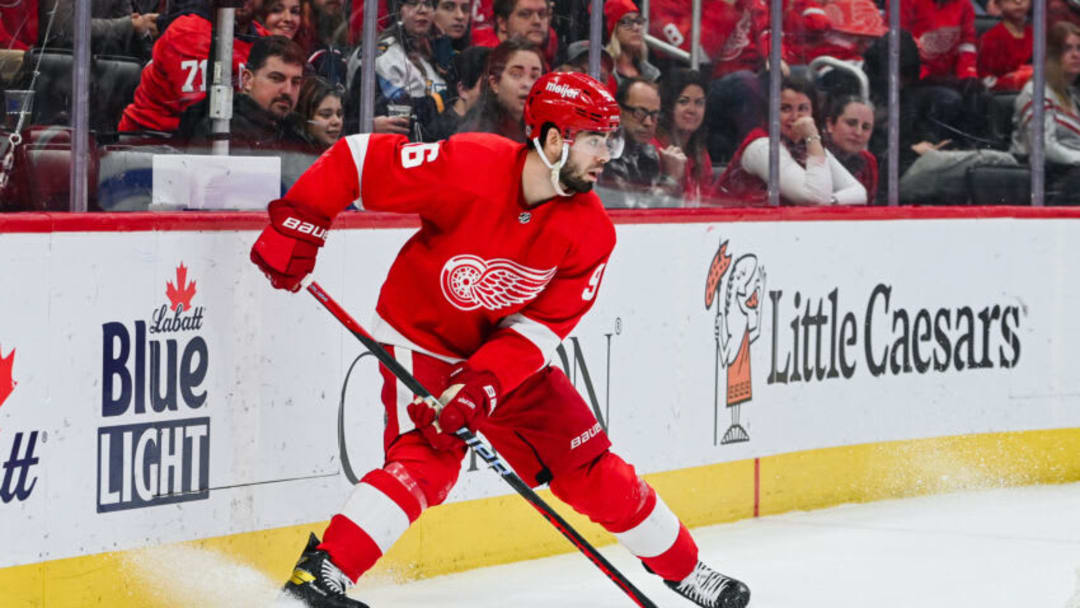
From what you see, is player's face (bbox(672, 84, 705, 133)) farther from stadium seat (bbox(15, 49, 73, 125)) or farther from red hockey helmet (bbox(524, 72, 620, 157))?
stadium seat (bbox(15, 49, 73, 125))

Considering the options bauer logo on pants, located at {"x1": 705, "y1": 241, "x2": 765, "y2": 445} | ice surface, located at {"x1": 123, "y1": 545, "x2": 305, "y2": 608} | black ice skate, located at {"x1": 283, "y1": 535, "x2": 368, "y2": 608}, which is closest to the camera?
black ice skate, located at {"x1": 283, "y1": 535, "x2": 368, "y2": 608}

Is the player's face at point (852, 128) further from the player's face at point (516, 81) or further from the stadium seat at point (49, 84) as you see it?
the stadium seat at point (49, 84)

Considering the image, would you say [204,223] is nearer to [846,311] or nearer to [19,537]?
[19,537]

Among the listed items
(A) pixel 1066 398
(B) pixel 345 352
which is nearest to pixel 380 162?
(B) pixel 345 352

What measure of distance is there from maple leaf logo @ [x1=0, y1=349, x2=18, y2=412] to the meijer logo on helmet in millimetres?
1143

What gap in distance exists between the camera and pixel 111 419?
11.4 ft

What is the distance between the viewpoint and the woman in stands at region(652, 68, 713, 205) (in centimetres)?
511

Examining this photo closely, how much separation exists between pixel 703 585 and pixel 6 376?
158 cm

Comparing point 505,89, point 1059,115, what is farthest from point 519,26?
point 1059,115

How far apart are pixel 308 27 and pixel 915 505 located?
2569 millimetres

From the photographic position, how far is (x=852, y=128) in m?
5.62

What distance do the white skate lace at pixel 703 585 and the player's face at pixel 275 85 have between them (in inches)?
55.6

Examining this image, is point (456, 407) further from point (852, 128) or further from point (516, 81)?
point (852, 128)

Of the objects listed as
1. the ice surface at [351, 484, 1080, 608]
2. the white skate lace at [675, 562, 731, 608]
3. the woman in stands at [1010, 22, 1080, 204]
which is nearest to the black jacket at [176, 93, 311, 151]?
the ice surface at [351, 484, 1080, 608]
